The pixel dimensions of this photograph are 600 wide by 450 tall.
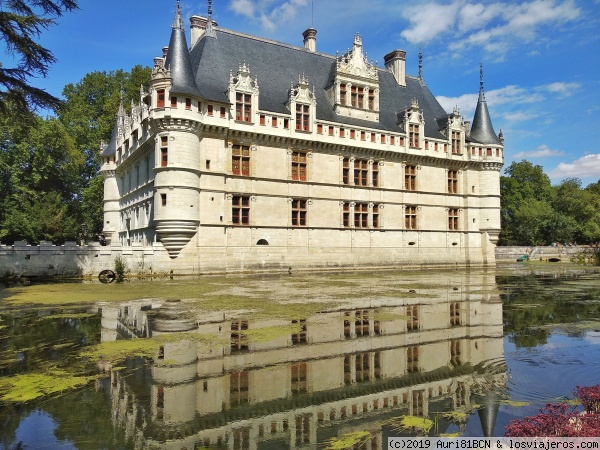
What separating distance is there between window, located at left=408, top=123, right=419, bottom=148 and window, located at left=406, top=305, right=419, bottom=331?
2469 centimetres

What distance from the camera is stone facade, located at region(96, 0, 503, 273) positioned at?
84.8 feet

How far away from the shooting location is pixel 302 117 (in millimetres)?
30234

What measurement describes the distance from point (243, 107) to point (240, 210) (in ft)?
21.8

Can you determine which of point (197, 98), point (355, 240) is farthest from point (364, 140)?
point (197, 98)

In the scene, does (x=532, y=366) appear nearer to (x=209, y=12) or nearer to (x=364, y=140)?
(x=364, y=140)

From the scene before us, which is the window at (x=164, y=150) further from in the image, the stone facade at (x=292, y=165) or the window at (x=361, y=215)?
the window at (x=361, y=215)

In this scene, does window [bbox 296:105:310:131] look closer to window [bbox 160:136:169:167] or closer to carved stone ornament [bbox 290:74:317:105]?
carved stone ornament [bbox 290:74:317:105]

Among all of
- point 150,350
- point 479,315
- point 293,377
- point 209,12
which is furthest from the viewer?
point 209,12

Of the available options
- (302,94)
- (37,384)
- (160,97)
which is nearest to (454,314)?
(37,384)

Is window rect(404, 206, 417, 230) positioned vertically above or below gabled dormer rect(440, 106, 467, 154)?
below

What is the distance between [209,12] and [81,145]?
20.5 meters

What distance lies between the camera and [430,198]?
36312 mm

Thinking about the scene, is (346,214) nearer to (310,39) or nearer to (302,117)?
(302,117)

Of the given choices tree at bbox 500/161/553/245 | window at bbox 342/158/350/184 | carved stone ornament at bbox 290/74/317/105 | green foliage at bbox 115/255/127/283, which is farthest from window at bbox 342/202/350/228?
tree at bbox 500/161/553/245
